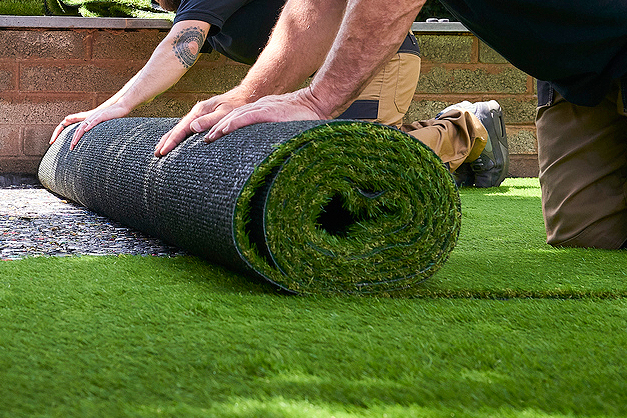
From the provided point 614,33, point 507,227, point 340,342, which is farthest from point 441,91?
point 340,342

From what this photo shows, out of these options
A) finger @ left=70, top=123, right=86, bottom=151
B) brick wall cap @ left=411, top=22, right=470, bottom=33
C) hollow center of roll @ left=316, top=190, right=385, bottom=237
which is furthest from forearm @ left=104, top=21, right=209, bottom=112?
brick wall cap @ left=411, top=22, right=470, bottom=33

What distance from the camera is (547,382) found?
0.88 meters

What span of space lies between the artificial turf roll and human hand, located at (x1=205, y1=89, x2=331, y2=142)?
0.05 metres

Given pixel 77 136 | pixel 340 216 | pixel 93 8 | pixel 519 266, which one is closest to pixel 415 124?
pixel 77 136

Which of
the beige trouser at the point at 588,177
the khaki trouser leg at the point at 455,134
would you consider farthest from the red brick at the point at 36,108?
the beige trouser at the point at 588,177

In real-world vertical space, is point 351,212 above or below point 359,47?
below

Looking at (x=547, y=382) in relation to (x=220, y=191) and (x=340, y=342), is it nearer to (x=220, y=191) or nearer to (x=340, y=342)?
(x=340, y=342)

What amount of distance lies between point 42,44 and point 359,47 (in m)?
4.03

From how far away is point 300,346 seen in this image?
1021 mm

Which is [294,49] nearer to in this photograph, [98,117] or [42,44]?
[98,117]

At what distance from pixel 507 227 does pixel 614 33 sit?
1.01 metres

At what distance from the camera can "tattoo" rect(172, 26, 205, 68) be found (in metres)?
3.20

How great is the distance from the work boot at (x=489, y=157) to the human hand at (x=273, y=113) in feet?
9.38

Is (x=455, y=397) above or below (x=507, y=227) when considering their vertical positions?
above
